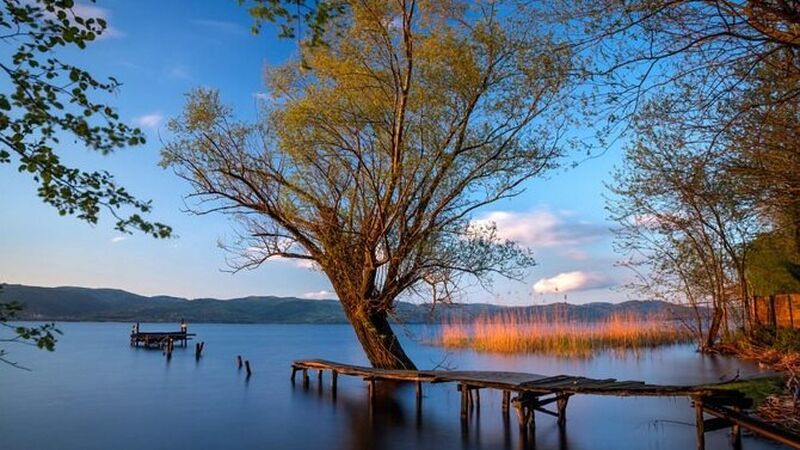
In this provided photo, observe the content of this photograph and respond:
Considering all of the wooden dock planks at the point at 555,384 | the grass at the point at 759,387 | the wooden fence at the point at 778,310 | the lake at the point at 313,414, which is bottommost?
the lake at the point at 313,414

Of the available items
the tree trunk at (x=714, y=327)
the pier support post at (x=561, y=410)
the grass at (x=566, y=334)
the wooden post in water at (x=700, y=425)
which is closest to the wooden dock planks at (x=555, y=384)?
the wooden post in water at (x=700, y=425)

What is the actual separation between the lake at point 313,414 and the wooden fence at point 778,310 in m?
2.07

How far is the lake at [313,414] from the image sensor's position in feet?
37.1

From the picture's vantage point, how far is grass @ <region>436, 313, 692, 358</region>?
93.0 ft

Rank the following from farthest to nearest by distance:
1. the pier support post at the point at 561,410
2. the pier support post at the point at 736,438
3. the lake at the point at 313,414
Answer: the pier support post at the point at 561,410
the lake at the point at 313,414
the pier support post at the point at 736,438

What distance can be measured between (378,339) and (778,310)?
14736 mm

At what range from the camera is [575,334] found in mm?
30156

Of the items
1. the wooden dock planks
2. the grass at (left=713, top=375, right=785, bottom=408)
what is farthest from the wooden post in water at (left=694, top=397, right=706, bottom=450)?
the grass at (left=713, top=375, right=785, bottom=408)

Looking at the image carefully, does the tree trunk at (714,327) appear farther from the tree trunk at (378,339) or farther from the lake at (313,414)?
the tree trunk at (378,339)

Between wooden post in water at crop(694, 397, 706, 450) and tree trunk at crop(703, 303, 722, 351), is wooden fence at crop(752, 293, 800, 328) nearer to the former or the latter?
tree trunk at crop(703, 303, 722, 351)

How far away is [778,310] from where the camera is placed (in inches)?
856

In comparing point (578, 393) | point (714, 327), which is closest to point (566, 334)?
point (714, 327)

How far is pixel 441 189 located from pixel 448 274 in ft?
7.74

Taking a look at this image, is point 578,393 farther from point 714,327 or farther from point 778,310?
point 714,327
